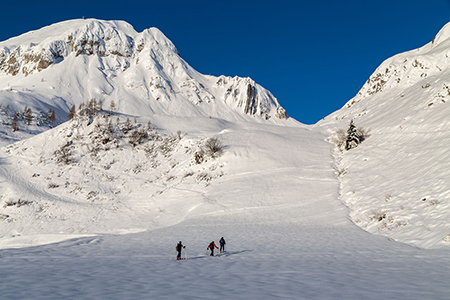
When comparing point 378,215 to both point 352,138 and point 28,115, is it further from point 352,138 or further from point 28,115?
point 28,115

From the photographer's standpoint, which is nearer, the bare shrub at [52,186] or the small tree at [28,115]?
the bare shrub at [52,186]

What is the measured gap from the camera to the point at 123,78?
114312 mm

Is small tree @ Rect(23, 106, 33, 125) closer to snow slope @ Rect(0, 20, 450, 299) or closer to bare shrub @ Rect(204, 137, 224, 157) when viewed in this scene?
snow slope @ Rect(0, 20, 450, 299)

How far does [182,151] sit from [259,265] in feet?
126

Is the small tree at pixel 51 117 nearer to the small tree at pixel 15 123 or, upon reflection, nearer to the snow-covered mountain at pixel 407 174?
the small tree at pixel 15 123

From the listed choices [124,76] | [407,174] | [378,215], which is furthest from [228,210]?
[124,76]

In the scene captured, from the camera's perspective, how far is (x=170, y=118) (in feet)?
201

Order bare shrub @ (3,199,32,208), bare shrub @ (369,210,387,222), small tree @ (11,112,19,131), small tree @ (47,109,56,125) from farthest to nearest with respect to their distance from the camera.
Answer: small tree @ (47,109,56,125)
small tree @ (11,112,19,131)
bare shrub @ (3,199,32,208)
bare shrub @ (369,210,387,222)

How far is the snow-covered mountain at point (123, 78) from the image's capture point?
99.9m

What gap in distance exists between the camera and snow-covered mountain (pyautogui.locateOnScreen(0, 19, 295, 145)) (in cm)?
9994

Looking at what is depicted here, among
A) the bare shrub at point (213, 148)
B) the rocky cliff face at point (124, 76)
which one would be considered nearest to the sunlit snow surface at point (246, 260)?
the bare shrub at point (213, 148)

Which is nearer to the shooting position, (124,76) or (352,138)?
(352,138)

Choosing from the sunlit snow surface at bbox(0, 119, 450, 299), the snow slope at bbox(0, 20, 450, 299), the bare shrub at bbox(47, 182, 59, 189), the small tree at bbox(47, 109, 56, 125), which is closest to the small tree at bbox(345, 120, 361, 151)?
the snow slope at bbox(0, 20, 450, 299)

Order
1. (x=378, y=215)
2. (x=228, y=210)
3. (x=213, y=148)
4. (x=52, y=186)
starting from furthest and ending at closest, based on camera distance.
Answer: (x=213, y=148), (x=52, y=186), (x=228, y=210), (x=378, y=215)
